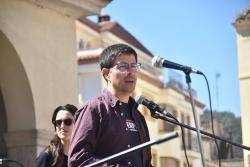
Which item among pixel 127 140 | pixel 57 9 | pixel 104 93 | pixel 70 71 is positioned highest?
pixel 57 9

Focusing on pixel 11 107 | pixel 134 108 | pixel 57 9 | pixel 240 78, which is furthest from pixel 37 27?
pixel 240 78

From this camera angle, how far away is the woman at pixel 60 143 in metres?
5.18

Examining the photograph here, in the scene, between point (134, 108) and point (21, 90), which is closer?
point (134, 108)

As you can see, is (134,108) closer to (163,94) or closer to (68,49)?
(68,49)

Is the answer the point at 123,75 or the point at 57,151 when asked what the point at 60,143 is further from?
the point at 123,75

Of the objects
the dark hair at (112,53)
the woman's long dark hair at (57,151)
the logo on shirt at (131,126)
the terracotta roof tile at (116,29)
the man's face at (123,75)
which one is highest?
the terracotta roof tile at (116,29)

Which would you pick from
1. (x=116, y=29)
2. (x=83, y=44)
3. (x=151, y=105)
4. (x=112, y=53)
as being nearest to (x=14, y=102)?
(x=151, y=105)

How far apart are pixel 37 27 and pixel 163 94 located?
88.1ft

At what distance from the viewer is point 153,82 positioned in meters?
33.5

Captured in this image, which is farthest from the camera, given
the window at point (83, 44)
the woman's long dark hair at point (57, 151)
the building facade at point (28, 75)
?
the window at point (83, 44)

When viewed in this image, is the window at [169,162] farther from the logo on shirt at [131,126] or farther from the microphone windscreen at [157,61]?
the logo on shirt at [131,126]

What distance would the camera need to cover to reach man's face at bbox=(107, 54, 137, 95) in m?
3.88

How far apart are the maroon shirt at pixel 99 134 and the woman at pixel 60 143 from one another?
4.68 feet

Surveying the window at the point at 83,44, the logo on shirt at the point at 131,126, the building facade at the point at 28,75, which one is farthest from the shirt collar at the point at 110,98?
the window at the point at 83,44
